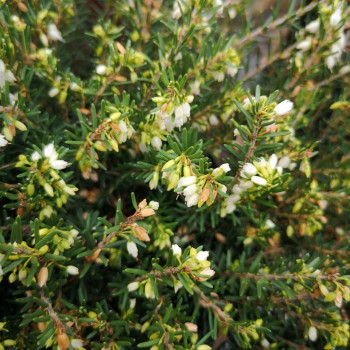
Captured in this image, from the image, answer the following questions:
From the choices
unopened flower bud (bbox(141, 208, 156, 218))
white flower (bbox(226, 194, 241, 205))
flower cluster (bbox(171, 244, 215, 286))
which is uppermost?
white flower (bbox(226, 194, 241, 205))

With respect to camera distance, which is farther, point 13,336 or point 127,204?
point 127,204

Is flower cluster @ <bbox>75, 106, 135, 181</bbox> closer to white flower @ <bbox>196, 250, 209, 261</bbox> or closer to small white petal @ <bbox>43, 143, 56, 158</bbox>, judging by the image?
small white petal @ <bbox>43, 143, 56, 158</bbox>

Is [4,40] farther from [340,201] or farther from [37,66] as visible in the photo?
[340,201]

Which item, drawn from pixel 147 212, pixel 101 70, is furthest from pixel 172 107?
pixel 101 70

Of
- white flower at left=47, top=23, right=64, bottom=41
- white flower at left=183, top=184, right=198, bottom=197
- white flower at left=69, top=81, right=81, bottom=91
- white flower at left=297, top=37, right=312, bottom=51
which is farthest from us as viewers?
white flower at left=297, top=37, right=312, bottom=51

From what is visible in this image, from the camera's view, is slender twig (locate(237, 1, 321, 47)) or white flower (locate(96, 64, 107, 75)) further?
slender twig (locate(237, 1, 321, 47))

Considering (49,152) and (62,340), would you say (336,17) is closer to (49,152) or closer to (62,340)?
(49,152)

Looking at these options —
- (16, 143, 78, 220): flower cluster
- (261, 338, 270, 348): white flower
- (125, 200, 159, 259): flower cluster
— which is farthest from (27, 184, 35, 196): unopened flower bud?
(261, 338, 270, 348): white flower

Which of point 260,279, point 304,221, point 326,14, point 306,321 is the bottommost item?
point 306,321

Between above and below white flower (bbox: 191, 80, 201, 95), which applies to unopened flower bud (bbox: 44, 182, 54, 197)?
below

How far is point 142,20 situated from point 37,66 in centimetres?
42

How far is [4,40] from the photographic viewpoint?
1052 millimetres

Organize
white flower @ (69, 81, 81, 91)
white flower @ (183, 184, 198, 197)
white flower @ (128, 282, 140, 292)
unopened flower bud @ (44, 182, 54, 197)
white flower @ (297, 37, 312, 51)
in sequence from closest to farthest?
white flower @ (183, 184, 198, 197), unopened flower bud @ (44, 182, 54, 197), white flower @ (128, 282, 140, 292), white flower @ (69, 81, 81, 91), white flower @ (297, 37, 312, 51)

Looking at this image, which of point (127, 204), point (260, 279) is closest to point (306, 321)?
point (260, 279)
